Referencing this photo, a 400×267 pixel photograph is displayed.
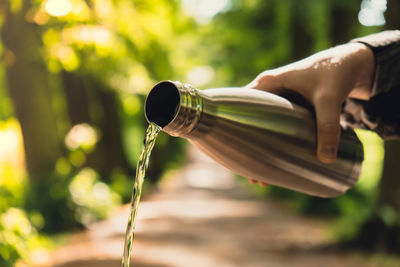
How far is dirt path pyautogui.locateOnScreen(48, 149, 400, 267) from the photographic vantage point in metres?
7.58

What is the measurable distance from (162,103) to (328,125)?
45cm

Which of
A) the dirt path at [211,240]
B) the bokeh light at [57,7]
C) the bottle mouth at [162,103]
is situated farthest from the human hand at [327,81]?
the dirt path at [211,240]

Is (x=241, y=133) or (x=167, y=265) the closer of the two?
(x=241, y=133)

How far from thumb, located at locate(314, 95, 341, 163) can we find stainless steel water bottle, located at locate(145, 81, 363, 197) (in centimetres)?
3

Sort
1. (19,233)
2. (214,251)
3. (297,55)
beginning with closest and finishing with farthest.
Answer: (19,233) → (214,251) → (297,55)

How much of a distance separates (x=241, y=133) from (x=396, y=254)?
7.14 meters

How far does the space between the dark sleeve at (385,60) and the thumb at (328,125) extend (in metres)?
0.29

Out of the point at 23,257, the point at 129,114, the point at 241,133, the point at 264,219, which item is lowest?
the point at 241,133

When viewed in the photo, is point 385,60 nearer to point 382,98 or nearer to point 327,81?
point 382,98

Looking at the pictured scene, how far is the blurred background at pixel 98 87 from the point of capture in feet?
24.6

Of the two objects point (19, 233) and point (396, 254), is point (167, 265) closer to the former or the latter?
point (19, 233)

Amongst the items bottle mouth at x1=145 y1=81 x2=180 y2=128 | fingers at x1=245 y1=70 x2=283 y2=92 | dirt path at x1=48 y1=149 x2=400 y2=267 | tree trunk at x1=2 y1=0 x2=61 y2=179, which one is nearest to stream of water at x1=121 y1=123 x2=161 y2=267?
bottle mouth at x1=145 y1=81 x2=180 y2=128

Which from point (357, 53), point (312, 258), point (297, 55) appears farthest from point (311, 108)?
point (297, 55)

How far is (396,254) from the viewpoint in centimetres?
739
